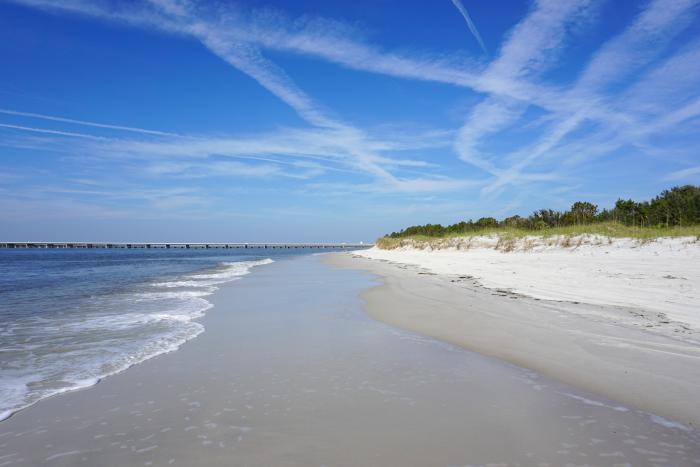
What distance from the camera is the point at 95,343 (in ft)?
A: 23.7

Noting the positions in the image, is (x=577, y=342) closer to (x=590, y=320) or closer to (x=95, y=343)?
(x=590, y=320)

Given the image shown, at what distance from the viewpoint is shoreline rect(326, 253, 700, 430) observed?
14.6ft

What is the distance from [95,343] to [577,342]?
8072 mm

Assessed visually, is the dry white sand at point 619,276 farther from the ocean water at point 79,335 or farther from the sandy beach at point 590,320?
the ocean water at point 79,335

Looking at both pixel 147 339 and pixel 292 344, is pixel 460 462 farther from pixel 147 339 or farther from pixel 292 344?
pixel 147 339

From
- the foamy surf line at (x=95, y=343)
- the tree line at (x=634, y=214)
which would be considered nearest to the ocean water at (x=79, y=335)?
the foamy surf line at (x=95, y=343)

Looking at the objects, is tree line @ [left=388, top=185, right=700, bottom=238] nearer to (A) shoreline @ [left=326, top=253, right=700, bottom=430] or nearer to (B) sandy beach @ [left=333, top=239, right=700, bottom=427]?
(B) sandy beach @ [left=333, top=239, right=700, bottom=427]

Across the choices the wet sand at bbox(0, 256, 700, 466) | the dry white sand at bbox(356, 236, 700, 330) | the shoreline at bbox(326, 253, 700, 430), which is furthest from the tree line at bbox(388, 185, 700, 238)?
the wet sand at bbox(0, 256, 700, 466)

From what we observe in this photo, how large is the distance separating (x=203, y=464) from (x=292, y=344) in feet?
12.4

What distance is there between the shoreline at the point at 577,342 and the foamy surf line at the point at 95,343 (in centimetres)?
450

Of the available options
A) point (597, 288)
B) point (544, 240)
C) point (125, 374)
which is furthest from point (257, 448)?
point (544, 240)

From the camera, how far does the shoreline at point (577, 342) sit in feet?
14.6

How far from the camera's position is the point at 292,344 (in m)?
6.90

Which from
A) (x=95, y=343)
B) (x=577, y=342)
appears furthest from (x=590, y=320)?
(x=95, y=343)
